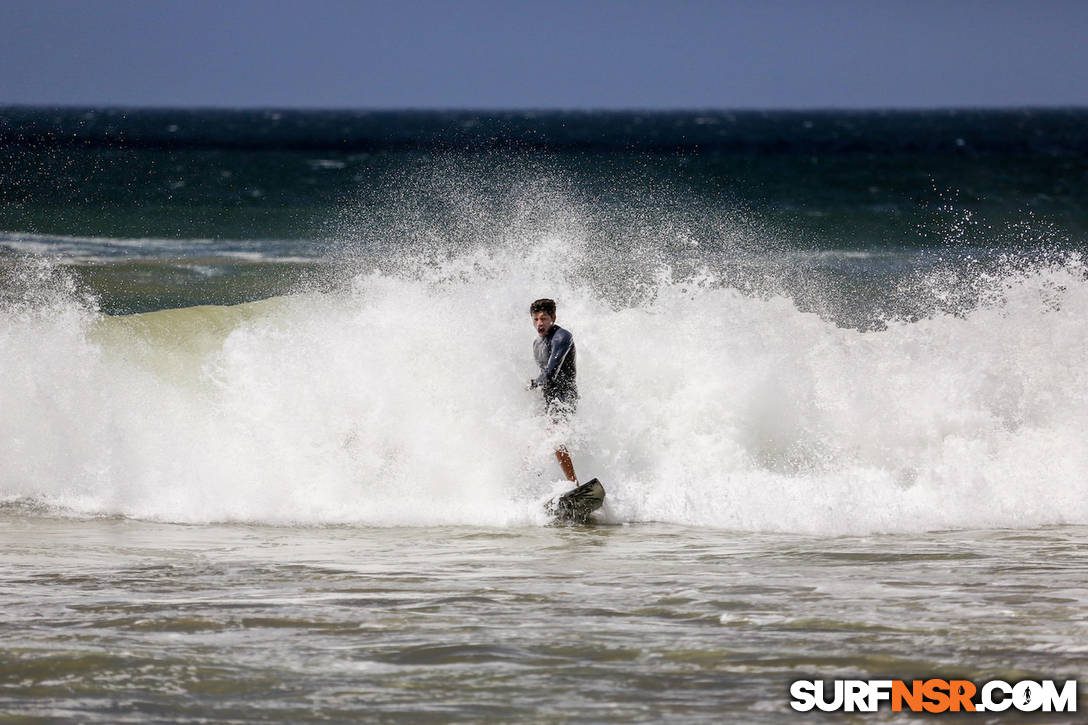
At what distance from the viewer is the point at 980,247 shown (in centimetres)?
2695

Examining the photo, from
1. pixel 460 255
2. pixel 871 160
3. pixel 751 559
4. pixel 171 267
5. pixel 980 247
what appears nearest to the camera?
pixel 751 559

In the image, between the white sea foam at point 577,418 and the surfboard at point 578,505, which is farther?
the white sea foam at point 577,418

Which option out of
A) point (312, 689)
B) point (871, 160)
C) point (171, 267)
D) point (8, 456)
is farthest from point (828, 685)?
point (871, 160)

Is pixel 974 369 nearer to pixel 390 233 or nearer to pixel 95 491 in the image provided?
pixel 95 491

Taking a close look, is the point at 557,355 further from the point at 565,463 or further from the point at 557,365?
the point at 565,463

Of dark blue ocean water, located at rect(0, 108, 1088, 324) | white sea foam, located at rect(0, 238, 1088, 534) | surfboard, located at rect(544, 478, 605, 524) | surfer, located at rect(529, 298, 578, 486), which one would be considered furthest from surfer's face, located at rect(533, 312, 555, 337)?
dark blue ocean water, located at rect(0, 108, 1088, 324)

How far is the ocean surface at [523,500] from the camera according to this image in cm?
502

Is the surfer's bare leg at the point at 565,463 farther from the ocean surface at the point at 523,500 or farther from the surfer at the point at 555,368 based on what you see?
the ocean surface at the point at 523,500

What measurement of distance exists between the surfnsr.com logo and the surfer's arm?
13.8 feet

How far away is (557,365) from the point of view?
8828 millimetres

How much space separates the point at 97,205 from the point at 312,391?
84.4ft

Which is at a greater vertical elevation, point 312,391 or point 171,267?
point 171,267

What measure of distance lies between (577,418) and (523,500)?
79cm

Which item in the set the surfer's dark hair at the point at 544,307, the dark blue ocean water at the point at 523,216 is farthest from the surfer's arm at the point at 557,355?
the dark blue ocean water at the point at 523,216
